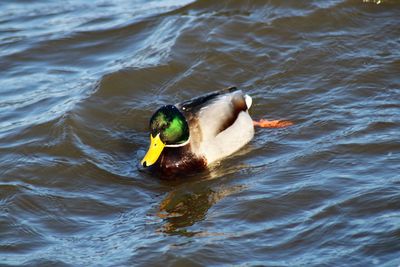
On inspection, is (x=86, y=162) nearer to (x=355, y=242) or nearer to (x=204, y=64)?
(x=204, y=64)

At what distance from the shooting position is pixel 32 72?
38.7ft

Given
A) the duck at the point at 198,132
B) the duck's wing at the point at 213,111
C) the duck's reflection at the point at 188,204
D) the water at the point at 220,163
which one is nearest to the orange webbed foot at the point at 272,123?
the duck at the point at 198,132

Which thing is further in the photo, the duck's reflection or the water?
the duck's reflection

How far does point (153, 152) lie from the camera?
8.76m

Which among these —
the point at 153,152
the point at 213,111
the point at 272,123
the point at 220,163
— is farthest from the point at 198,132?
the point at 272,123

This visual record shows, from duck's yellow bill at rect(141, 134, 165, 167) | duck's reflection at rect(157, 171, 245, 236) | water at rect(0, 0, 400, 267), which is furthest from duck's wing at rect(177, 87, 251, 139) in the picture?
duck's reflection at rect(157, 171, 245, 236)

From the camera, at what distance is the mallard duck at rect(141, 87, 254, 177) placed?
886cm

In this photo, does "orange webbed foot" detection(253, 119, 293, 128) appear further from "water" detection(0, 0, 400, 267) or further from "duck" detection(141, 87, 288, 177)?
"water" detection(0, 0, 400, 267)

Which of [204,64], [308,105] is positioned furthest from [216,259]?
[204,64]

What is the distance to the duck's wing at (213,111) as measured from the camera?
9.21 meters

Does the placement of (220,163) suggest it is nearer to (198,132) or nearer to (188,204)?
(198,132)

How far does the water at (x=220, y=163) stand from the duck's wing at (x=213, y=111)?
0.37 meters

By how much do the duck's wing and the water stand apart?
37 cm

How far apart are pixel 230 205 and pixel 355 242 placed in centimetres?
150
